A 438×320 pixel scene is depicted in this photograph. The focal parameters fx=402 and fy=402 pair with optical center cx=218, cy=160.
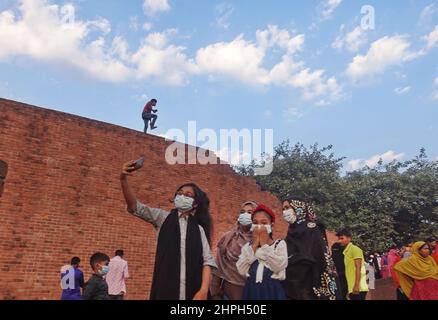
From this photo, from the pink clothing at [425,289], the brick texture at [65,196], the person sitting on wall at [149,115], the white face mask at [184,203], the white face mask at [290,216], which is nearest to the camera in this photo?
the white face mask at [184,203]

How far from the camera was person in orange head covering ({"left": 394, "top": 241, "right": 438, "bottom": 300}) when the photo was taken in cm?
541

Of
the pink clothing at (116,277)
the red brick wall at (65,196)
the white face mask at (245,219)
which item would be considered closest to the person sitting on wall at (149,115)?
the red brick wall at (65,196)

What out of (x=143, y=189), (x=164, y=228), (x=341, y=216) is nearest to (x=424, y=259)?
(x=164, y=228)

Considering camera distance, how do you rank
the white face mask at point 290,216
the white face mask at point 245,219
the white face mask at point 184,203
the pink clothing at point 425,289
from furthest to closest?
the pink clothing at point 425,289
the white face mask at point 245,219
the white face mask at point 290,216
the white face mask at point 184,203

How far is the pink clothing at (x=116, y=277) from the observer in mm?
6379

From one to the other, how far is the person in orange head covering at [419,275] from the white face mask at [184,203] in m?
3.82

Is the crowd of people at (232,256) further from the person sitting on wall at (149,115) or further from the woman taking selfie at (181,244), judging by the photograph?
the person sitting on wall at (149,115)

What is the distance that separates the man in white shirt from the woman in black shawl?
3.52m

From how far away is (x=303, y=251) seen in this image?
384 cm

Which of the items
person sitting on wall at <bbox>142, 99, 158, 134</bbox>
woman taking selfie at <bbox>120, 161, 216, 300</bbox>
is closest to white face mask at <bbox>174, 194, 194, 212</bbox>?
woman taking selfie at <bbox>120, 161, 216, 300</bbox>

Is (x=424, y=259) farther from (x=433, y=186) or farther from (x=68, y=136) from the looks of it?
(x=433, y=186)

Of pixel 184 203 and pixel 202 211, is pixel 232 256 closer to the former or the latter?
pixel 202 211

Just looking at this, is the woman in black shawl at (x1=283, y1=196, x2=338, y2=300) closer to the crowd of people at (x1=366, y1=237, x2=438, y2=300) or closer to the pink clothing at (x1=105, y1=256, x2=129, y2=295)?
the crowd of people at (x1=366, y1=237, x2=438, y2=300)

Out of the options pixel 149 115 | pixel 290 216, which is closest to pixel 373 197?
pixel 149 115
